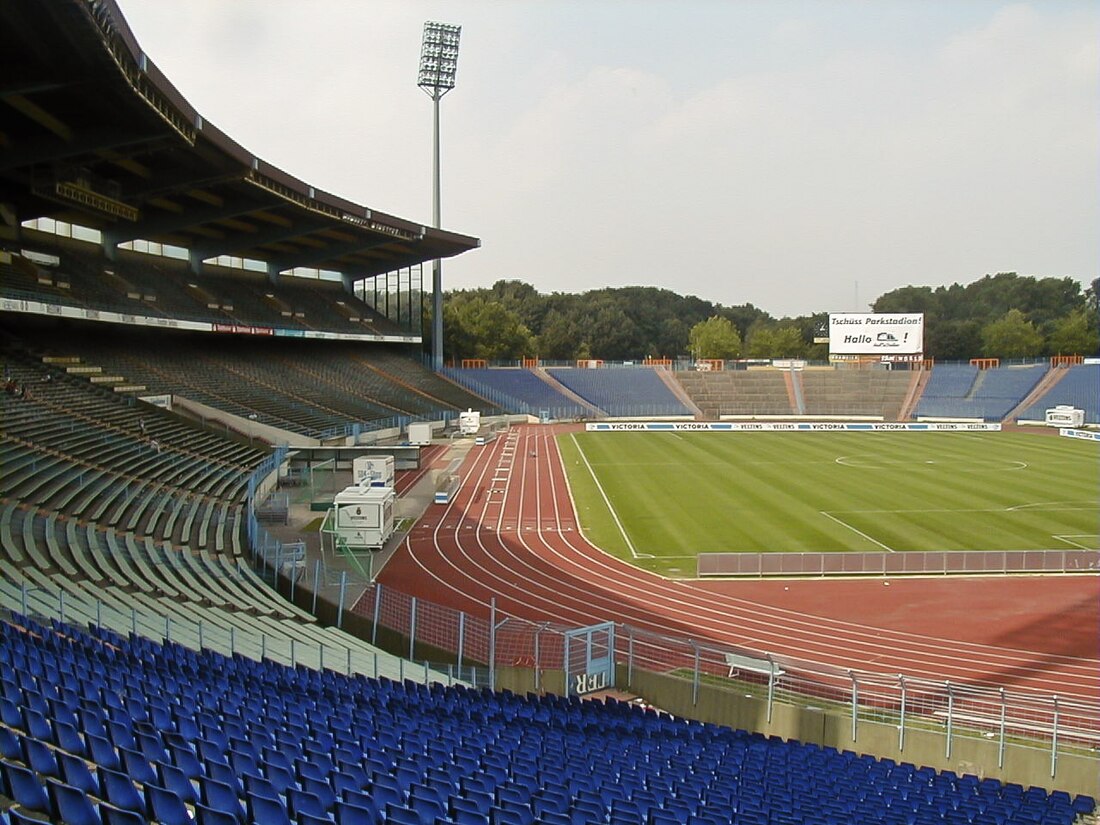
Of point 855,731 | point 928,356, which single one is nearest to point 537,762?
point 855,731

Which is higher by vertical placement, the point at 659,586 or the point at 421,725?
the point at 421,725

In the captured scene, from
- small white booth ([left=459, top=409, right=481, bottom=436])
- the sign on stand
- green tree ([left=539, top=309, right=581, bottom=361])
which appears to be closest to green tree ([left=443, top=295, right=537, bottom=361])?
green tree ([left=539, top=309, right=581, bottom=361])

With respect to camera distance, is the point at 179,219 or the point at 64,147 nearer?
the point at 64,147

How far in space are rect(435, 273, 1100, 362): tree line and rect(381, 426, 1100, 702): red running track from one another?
58.4 m

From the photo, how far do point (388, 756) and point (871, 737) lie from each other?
28.5 feet

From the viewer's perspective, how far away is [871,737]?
45.2ft

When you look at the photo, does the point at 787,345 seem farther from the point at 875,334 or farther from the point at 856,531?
the point at 856,531

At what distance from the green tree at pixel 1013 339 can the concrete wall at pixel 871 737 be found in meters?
101

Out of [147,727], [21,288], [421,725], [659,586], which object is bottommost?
[659,586]

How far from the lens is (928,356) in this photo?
368 feet

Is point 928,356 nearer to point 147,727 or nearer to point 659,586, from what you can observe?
point 659,586

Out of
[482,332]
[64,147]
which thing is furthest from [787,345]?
[64,147]

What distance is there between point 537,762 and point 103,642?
5907 millimetres

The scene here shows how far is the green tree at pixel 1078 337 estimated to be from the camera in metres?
98.8
